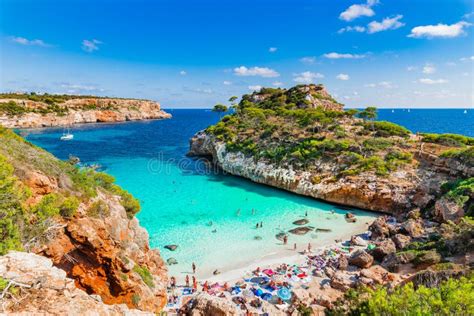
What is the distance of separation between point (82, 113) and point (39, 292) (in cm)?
11614

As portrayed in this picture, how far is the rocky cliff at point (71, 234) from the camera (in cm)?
811

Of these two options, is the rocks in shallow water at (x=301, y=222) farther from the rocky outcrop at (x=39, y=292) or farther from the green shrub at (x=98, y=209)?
the rocky outcrop at (x=39, y=292)

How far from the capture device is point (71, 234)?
412 inches

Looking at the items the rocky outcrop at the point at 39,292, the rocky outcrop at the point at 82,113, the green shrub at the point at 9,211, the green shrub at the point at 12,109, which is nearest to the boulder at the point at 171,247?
the green shrub at the point at 9,211

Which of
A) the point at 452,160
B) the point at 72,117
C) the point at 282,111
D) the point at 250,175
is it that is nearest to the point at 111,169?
the point at 250,175

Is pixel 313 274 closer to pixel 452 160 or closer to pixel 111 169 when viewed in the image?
pixel 452 160

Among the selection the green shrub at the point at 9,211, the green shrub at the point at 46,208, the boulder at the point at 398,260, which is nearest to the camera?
the green shrub at the point at 9,211

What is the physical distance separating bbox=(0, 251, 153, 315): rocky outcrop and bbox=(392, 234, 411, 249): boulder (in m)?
18.9

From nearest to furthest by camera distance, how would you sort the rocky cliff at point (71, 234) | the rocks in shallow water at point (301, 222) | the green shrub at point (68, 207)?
1. the rocky cliff at point (71, 234)
2. the green shrub at point (68, 207)
3. the rocks in shallow water at point (301, 222)

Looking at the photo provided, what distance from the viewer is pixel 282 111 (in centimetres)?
4703

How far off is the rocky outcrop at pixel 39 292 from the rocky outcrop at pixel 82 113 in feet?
300

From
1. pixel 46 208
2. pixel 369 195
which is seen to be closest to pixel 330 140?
pixel 369 195

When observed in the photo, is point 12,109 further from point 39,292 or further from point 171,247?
point 39,292

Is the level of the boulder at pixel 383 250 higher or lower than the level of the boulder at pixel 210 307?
higher
